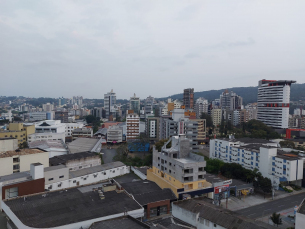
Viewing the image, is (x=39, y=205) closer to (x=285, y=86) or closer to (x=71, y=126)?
(x=71, y=126)

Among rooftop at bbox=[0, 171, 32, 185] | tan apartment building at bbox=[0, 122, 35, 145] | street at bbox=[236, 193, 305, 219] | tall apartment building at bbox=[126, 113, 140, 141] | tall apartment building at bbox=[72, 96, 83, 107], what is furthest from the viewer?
tall apartment building at bbox=[72, 96, 83, 107]

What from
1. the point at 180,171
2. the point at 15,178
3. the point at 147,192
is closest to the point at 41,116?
the point at 15,178

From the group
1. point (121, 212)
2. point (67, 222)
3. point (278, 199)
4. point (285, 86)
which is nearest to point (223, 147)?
point (278, 199)

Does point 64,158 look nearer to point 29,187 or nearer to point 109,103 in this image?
point 29,187

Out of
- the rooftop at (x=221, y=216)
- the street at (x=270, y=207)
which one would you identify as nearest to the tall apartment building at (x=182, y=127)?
the street at (x=270, y=207)

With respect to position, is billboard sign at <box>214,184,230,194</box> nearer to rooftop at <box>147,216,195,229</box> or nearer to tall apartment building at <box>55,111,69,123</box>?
rooftop at <box>147,216,195,229</box>

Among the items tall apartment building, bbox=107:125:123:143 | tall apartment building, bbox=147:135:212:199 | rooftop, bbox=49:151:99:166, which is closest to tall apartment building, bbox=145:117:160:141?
tall apartment building, bbox=107:125:123:143
